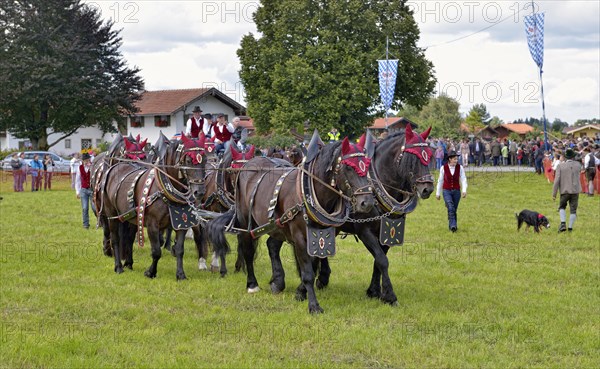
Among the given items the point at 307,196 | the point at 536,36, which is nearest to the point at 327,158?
the point at 307,196

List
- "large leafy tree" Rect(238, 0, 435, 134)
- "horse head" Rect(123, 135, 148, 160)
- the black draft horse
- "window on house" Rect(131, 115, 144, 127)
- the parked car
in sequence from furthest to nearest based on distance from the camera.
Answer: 1. "window on house" Rect(131, 115, 144, 127)
2. "large leafy tree" Rect(238, 0, 435, 134)
3. the parked car
4. "horse head" Rect(123, 135, 148, 160)
5. the black draft horse

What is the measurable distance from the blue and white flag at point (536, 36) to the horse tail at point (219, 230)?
26192mm

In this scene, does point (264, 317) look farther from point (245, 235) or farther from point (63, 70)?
point (63, 70)

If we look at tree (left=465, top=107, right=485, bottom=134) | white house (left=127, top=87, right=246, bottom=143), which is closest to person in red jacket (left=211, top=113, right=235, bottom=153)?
white house (left=127, top=87, right=246, bottom=143)

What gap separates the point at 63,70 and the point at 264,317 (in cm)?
4610

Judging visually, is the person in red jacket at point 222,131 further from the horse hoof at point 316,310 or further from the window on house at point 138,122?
the window on house at point 138,122

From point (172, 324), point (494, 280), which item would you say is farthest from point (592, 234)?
point (172, 324)

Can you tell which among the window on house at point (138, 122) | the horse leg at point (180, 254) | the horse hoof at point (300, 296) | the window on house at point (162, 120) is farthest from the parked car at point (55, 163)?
the horse hoof at point (300, 296)

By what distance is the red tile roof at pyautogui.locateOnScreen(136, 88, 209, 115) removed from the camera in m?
63.6

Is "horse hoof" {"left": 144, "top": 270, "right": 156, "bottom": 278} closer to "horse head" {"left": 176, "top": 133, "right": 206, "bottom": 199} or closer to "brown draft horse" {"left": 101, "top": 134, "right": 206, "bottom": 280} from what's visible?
"brown draft horse" {"left": 101, "top": 134, "right": 206, "bottom": 280}

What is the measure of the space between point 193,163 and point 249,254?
1.65 metres

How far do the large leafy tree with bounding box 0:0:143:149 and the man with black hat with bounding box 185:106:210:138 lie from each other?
126 feet

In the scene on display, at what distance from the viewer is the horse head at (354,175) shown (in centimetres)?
→ 852

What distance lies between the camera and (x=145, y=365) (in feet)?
22.5
